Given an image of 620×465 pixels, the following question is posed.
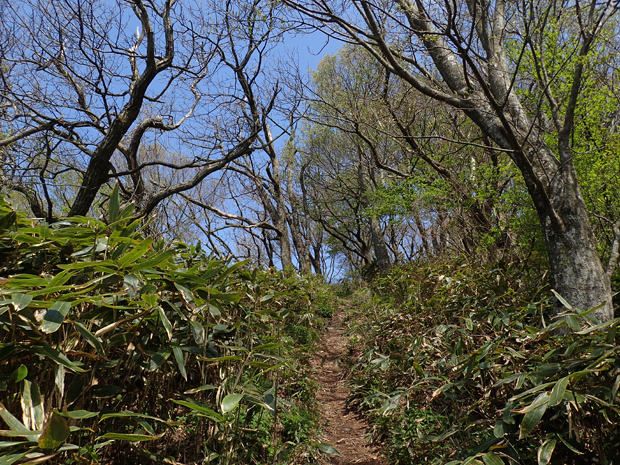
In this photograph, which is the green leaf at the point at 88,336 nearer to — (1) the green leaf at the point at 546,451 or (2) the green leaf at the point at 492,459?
(2) the green leaf at the point at 492,459

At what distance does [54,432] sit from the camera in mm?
750

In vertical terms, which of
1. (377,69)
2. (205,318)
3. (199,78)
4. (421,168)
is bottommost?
(205,318)

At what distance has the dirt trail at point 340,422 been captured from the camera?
3.00 metres

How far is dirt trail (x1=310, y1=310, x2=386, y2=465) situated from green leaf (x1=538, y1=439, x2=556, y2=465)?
1695 millimetres

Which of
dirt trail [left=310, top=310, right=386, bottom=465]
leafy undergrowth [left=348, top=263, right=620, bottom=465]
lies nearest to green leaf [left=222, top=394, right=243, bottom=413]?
leafy undergrowth [left=348, top=263, right=620, bottom=465]

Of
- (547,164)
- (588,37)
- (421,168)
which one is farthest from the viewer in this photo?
(421,168)

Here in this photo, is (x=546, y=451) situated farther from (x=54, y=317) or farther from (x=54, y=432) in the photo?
(x=54, y=317)

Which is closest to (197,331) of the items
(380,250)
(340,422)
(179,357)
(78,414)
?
(179,357)

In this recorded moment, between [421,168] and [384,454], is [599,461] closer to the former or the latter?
[384,454]

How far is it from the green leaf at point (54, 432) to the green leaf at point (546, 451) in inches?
64.7

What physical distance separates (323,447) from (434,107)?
9.33 meters

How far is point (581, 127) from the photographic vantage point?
167 inches

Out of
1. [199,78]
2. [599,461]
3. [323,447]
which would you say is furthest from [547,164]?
[199,78]

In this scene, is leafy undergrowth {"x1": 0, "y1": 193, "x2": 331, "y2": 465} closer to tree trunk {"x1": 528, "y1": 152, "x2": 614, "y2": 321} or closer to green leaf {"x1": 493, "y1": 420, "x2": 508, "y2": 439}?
green leaf {"x1": 493, "y1": 420, "x2": 508, "y2": 439}
